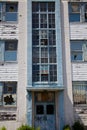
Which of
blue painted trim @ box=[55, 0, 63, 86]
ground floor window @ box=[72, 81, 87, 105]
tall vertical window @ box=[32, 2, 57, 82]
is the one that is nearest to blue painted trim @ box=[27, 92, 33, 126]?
tall vertical window @ box=[32, 2, 57, 82]

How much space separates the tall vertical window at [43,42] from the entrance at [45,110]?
1299 millimetres

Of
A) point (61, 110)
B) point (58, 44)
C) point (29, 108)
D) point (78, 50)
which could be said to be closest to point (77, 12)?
point (78, 50)

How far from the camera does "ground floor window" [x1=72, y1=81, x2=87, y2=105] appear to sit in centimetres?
2011

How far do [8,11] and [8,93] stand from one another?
699 cm

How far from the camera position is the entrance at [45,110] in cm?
1952

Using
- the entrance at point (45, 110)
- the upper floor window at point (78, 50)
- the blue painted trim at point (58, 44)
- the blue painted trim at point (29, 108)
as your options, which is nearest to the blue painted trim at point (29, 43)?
the blue painted trim at point (29, 108)

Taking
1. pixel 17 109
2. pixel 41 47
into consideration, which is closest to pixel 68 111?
pixel 17 109

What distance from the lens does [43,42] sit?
20781 mm

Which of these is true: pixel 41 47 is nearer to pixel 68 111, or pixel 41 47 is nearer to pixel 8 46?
pixel 8 46

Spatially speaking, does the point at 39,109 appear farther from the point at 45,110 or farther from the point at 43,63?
the point at 43,63

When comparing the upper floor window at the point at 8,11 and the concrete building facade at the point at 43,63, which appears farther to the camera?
the upper floor window at the point at 8,11

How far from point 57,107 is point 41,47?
490 centimetres

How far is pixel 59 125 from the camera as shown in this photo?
1928cm

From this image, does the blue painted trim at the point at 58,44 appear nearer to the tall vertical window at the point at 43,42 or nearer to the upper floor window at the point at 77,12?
the tall vertical window at the point at 43,42
